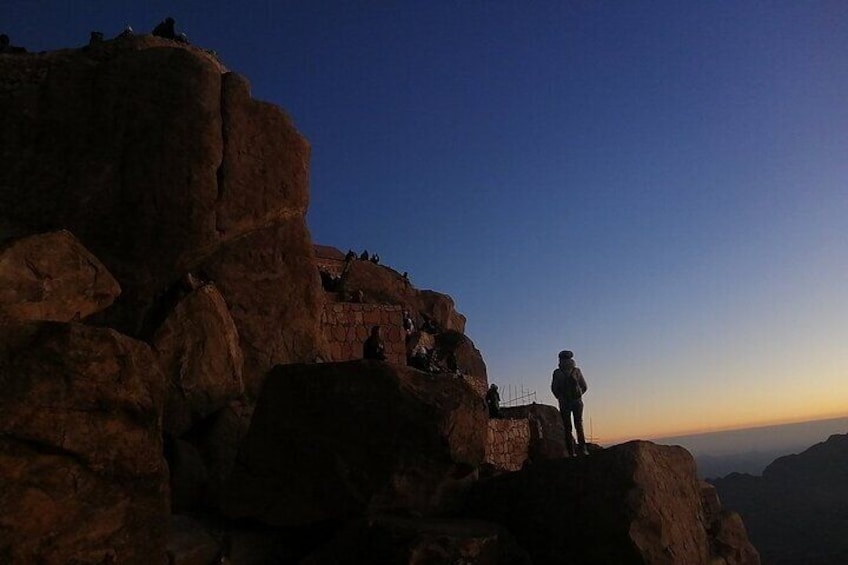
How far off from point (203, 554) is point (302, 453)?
134cm

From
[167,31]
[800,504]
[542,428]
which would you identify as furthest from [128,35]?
[800,504]

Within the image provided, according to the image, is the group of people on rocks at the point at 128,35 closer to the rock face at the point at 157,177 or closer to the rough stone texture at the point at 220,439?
the rock face at the point at 157,177

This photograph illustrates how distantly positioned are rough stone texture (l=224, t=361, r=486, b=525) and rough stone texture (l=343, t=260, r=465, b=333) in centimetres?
1673

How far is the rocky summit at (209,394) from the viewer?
504 centimetres

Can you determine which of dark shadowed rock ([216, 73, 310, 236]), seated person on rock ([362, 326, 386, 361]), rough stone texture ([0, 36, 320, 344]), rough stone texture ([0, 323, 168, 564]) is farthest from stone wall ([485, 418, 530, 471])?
rough stone texture ([0, 323, 168, 564])

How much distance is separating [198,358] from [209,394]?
1.77ft

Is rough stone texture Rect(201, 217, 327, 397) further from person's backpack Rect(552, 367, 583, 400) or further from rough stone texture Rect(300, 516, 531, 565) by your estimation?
rough stone texture Rect(300, 516, 531, 565)

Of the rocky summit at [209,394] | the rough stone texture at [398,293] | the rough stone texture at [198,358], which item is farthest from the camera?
the rough stone texture at [398,293]

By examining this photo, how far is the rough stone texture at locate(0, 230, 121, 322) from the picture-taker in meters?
A: 7.25

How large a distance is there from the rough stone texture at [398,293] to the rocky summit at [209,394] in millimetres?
12924

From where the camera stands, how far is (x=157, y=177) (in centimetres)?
1038

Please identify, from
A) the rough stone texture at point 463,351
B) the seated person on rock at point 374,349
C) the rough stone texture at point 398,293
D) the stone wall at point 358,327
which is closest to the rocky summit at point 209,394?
the stone wall at point 358,327

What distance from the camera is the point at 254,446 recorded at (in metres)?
7.39

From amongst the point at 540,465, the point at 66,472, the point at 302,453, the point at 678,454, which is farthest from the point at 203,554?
the point at 678,454
